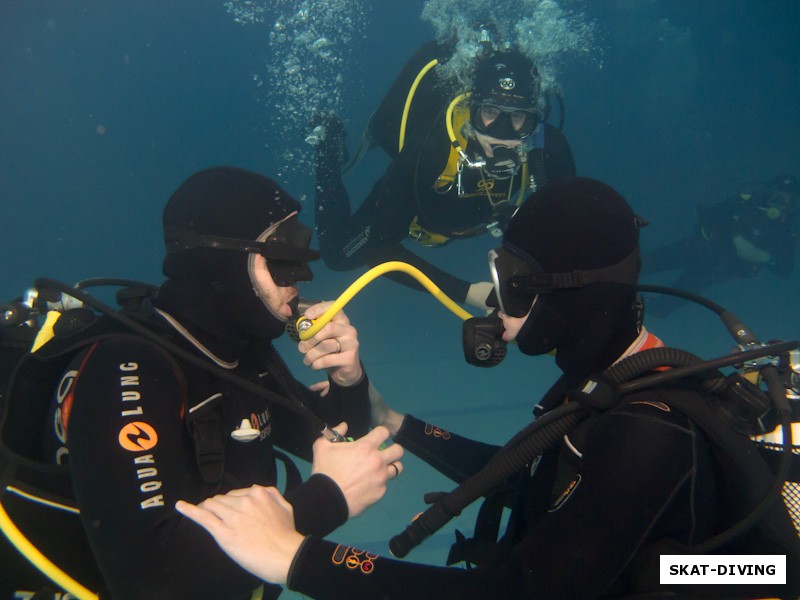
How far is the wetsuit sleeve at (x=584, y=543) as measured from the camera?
1476 millimetres

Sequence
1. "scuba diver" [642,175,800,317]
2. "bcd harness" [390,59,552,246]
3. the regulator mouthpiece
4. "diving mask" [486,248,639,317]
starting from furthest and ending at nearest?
"scuba diver" [642,175,800,317] → "bcd harness" [390,59,552,246] → the regulator mouthpiece → "diving mask" [486,248,639,317]

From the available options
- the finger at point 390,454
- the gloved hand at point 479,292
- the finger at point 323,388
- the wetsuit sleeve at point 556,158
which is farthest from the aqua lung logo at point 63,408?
the wetsuit sleeve at point 556,158

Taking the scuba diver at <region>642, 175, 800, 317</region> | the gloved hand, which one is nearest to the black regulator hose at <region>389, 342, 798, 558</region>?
the gloved hand

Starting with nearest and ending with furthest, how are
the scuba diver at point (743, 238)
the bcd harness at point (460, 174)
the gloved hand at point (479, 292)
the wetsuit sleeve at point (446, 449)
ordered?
the wetsuit sleeve at point (446, 449)
the gloved hand at point (479, 292)
the bcd harness at point (460, 174)
the scuba diver at point (743, 238)

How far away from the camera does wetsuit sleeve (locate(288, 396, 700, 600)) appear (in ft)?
4.84

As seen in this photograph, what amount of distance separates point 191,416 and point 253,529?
0.62m

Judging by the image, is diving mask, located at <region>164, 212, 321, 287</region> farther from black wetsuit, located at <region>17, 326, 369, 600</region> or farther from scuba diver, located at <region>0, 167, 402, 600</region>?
black wetsuit, located at <region>17, 326, 369, 600</region>

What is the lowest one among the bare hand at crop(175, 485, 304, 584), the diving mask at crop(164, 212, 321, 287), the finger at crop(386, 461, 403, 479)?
the bare hand at crop(175, 485, 304, 584)

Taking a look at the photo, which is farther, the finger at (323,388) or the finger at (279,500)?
the finger at (323,388)

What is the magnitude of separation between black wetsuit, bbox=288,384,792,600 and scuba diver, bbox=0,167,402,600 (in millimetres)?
279

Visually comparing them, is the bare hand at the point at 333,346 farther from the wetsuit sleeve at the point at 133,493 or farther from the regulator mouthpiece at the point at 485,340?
the wetsuit sleeve at the point at 133,493

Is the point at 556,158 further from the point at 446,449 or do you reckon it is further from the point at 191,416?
the point at 191,416

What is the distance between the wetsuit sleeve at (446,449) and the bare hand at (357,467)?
1.03 metres

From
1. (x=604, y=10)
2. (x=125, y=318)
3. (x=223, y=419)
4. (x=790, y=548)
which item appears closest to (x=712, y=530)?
(x=790, y=548)
